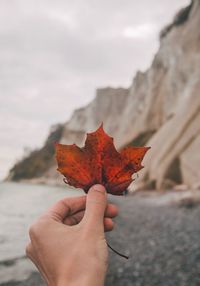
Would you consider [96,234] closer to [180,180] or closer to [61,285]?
[61,285]

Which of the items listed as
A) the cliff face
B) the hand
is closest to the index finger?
the hand

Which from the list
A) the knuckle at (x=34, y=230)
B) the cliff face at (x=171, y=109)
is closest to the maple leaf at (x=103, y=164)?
the knuckle at (x=34, y=230)

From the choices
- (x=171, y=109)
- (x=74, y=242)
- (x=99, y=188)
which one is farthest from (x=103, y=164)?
(x=171, y=109)

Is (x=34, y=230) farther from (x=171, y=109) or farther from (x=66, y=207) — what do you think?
(x=171, y=109)

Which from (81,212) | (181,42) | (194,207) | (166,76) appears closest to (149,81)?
(166,76)

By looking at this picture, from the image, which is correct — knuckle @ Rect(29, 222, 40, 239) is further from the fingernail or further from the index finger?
the fingernail
